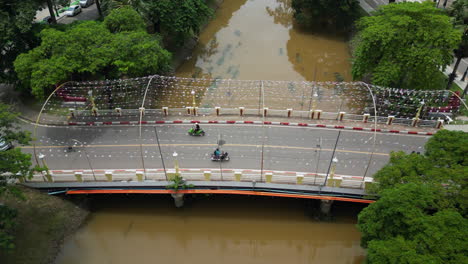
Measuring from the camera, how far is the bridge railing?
28422mm

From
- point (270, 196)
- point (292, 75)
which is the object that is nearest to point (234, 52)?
point (292, 75)

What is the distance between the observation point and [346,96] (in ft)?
137

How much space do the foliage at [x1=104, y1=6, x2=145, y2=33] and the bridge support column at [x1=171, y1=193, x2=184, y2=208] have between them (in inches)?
762

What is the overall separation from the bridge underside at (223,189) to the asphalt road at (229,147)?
2.11 meters

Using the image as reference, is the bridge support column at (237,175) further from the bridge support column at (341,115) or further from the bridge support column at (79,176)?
the bridge support column at (341,115)

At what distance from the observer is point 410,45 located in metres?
35.6

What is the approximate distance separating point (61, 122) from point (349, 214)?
26635mm

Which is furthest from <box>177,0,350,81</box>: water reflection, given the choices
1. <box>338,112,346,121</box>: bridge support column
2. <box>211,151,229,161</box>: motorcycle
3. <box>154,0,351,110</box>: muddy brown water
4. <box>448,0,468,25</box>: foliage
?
<box>211,151,229,161</box>: motorcycle

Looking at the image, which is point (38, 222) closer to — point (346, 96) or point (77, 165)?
point (77, 165)

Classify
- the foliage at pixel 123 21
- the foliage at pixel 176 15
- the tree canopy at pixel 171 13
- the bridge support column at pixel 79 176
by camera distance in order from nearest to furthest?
the bridge support column at pixel 79 176
the foliage at pixel 123 21
the tree canopy at pixel 171 13
the foliage at pixel 176 15

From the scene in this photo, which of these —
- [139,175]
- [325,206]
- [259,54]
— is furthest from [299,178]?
[259,54]

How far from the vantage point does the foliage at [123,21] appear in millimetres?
39812

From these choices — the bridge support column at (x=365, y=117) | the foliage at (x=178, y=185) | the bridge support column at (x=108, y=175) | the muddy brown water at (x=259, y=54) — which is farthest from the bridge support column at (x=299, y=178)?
the bridge support column at (x=108, y=175)

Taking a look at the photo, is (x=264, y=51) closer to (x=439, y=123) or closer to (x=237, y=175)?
(x=439, y=123)
